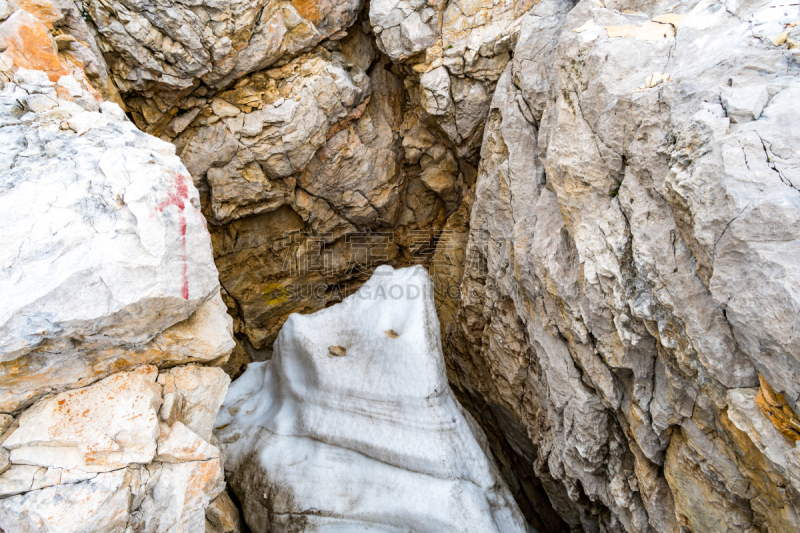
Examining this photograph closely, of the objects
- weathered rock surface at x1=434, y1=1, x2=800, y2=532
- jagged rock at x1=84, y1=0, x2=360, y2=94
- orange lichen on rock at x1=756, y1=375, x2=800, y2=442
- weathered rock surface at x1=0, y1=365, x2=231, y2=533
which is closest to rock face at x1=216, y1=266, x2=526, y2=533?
weathered rock surface at x1=434, y1=1, x2=800, y2=532

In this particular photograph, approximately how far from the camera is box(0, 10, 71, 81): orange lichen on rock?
3479 millimetres

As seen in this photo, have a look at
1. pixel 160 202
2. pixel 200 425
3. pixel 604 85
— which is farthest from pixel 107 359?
pixel 604 85

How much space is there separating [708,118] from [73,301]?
4036 mm

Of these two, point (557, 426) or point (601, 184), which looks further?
point (557, 426)

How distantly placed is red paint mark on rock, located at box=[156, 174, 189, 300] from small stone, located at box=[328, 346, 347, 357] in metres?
A: 2.15

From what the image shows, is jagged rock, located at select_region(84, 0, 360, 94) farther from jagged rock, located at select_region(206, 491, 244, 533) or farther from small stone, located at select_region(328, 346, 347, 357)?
jagged rock, located at select_region(206, 491, 244, 533)

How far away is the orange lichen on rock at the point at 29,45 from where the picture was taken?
348 centimetres

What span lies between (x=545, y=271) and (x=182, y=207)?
130 inches

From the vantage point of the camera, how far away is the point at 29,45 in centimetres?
361

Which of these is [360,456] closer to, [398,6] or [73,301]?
[73,301]

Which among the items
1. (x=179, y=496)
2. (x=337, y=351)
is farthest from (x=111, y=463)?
(x=337, y=351)

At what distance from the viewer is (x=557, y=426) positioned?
441cm

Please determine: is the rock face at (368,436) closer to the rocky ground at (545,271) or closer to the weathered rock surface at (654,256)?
the rocky ground at (545,271)

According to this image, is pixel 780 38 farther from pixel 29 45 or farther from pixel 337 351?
pixel 29 45
